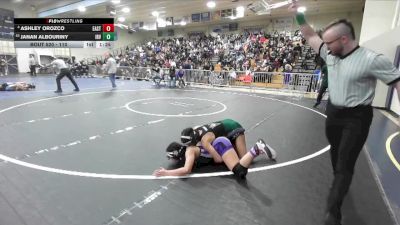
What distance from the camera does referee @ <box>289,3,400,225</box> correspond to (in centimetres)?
208

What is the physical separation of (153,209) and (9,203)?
1.38m

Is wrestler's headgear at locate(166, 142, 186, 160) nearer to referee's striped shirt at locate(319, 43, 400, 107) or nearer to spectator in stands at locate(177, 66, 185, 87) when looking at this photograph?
referee's striped shirt at locate(319, 43, 400, 107)

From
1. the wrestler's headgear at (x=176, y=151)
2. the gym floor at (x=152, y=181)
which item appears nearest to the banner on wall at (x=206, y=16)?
the gym floor at (x=152, y=181)

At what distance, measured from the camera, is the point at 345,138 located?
224cm

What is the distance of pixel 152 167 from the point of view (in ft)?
11.5

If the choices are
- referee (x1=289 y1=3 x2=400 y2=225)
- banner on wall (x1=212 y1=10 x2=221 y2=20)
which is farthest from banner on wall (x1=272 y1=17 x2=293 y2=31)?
referee (x1=289 y1=3 x2=400 y2=225)

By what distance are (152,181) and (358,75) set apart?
7.64 feet

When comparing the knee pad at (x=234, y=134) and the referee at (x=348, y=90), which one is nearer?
the referee at (x=348, y=90)

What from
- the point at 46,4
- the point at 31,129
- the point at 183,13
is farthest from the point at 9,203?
the point at 46,4

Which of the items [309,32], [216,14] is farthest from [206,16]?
[309,32]

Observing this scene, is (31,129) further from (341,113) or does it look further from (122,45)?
(122,45)

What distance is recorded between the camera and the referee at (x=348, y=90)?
2.08 meters
